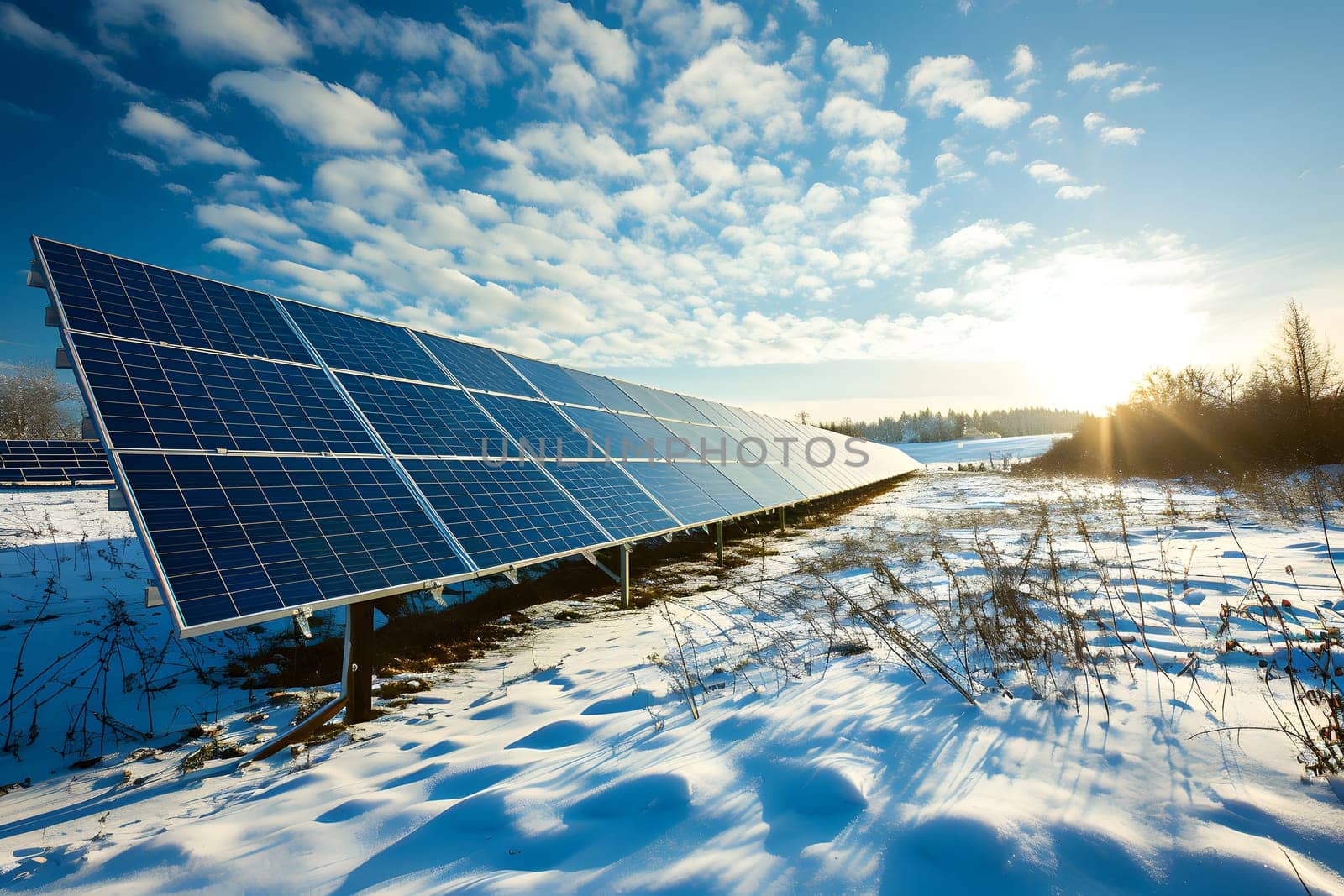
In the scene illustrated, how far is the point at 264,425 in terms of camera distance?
652 centimetres

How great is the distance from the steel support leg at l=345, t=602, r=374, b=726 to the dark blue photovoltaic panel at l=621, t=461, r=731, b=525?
19.0ft

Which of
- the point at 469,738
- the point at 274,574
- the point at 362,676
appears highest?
the point at 274,574

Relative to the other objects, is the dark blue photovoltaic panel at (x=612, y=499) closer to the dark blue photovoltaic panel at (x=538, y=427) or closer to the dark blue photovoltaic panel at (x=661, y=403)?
the dark blue photovoltaic panel at (x=538, y=427)

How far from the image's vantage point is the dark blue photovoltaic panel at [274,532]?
428 centimetres

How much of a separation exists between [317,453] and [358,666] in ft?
9.49

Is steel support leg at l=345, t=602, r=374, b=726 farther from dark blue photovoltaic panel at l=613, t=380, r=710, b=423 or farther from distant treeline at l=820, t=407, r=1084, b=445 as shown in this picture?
distant treeline at l=820, t=407, r=1084, b=445

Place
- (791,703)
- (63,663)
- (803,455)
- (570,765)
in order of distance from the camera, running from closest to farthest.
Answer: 1. (570,765)
2. (791,703)
3. (63,663)
4. (803,455)

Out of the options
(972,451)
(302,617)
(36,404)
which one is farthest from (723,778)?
(972,451)

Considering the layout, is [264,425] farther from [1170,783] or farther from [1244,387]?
[1244,387]

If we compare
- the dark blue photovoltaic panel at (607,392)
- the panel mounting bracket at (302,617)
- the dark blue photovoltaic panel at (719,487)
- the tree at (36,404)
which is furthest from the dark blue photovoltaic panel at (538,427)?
the tree at (36,404)

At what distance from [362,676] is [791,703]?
14.1ft

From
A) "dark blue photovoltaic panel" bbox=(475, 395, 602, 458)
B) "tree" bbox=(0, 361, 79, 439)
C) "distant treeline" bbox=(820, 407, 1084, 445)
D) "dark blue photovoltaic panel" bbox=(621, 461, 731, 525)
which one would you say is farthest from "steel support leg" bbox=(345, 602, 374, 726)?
"distant treeline" bbox=(820, 407, 1084, 445)

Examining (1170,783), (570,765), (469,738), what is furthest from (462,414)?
(1170,783)

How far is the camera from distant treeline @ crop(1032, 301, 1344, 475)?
91.3ft
